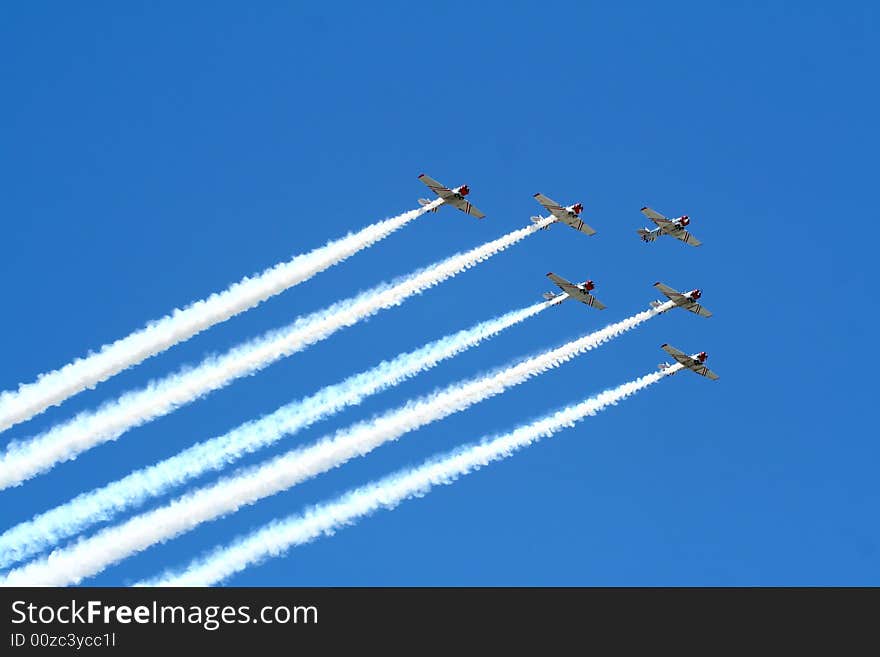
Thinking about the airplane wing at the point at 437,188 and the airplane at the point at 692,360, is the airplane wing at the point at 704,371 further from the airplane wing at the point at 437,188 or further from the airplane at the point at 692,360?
the airplane wing at the point at 437,188

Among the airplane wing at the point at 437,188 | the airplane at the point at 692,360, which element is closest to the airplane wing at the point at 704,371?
the airplane at the point at 692,360

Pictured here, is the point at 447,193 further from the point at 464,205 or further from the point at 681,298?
the point at 681,298

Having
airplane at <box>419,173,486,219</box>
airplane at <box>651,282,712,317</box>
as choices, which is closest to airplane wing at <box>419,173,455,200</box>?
airplane at <box>419,173,486,219</box>

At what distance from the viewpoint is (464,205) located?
135 metres

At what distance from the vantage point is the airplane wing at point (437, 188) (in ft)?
440

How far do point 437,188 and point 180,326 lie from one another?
16.2 metres

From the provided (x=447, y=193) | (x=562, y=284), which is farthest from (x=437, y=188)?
(x=562, y=284)

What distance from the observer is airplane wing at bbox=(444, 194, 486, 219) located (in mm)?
134500

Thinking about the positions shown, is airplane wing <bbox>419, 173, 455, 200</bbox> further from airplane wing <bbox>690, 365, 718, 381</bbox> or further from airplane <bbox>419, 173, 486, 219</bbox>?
airplane wing <bbox>690, 365, 718, 381</bbox>

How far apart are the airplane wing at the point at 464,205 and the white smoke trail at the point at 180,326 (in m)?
1.24

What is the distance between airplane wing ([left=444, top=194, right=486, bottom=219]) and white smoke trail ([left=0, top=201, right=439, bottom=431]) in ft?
4.06

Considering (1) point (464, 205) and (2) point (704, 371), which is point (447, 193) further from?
(2) point (704, 371)
